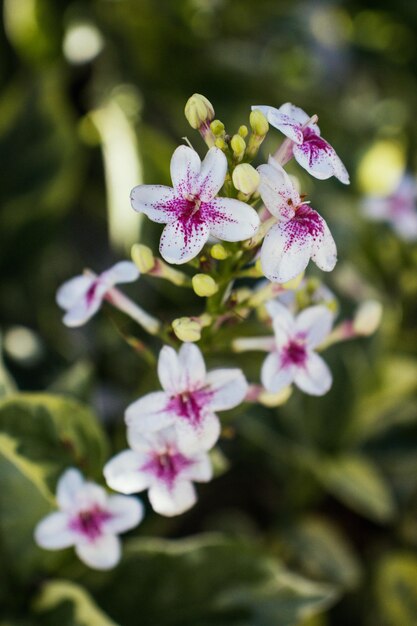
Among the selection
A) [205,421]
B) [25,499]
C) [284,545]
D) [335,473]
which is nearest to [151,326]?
[205,421]

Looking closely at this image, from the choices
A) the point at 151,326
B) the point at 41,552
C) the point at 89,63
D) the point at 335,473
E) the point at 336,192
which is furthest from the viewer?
the point at 89,63

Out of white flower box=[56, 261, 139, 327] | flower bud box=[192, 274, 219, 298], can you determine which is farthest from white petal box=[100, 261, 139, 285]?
flower bud box=[192, 274, 219, 298]

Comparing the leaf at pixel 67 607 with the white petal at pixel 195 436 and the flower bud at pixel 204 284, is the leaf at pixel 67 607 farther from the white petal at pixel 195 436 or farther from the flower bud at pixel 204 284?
the flower bud at pixel 204 284

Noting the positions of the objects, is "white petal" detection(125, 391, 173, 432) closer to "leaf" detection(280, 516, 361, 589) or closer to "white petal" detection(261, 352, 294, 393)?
"white petal" detection(261, 352, 294, 393)

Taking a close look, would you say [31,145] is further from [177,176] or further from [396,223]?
[177,176]

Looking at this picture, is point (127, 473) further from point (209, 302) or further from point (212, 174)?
point (212, 174)
